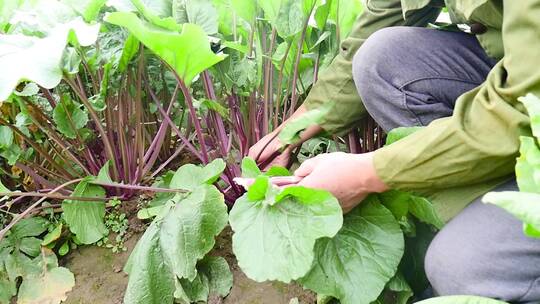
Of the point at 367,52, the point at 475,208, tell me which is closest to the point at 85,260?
the point at 367,52

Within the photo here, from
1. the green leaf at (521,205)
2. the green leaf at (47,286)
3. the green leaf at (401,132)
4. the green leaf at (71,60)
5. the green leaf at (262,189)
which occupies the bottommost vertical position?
the green leaf at (47,286)

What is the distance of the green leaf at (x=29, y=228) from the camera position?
1448 mm

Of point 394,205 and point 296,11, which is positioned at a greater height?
point 296,11

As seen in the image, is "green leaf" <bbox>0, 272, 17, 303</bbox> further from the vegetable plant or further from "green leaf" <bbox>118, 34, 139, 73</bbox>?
"green leaf" <bbox>118, 34, 139, 73</bbox>

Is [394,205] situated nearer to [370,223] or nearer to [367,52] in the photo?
[370,223]

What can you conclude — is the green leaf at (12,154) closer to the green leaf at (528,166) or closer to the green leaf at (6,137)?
the green leaf at (6,137)

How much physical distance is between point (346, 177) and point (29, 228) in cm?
91

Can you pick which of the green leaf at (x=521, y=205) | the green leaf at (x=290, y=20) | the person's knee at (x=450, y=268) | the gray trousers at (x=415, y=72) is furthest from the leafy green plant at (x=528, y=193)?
the green leaf at (x=290, y=20)

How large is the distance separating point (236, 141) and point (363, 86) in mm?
518

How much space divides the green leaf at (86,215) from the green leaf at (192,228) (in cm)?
30

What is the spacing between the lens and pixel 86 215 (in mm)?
1411

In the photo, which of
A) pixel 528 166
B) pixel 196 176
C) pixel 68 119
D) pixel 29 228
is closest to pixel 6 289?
pixel 29 228

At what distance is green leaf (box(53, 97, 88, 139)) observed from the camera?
1392mm

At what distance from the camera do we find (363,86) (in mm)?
1201
